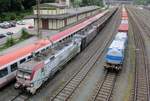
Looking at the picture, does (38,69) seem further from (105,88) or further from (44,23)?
(44,23)

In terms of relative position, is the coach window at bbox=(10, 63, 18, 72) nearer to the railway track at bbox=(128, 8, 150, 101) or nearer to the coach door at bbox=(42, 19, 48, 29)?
the railway track at bbox=(128, 8, 150, 101)

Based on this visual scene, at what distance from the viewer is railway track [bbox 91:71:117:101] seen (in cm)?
1810

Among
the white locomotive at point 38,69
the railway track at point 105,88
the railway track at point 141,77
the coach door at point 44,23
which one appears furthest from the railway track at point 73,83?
the coach door at point 44,23

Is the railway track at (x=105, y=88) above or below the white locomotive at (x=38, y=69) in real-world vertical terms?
below

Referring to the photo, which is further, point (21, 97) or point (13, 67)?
point (13, 67)

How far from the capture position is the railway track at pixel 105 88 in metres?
18.1

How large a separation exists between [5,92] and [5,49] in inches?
642

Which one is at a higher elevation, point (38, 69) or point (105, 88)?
point (38, 69)

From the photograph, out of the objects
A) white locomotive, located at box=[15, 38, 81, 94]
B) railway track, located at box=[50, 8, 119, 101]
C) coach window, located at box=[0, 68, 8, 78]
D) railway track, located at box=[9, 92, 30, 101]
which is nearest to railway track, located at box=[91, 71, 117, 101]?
railway track, located at box=[50, 8, 119, 101]

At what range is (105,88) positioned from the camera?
2008cm

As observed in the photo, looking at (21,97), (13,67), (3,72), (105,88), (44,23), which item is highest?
(44,23)

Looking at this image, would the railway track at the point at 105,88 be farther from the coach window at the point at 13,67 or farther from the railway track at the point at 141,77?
the coach window at the point at 13,67

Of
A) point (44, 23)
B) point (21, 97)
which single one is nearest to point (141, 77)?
point (21, 97)

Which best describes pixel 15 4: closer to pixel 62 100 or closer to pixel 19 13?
pixel 19 13
